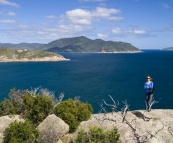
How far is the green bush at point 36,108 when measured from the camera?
1944cm

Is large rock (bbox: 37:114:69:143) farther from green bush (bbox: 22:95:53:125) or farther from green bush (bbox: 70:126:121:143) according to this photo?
green bush (bbox: 22:95:53:125)

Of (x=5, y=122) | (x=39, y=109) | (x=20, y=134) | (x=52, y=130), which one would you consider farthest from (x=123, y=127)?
(x=5, y=122)

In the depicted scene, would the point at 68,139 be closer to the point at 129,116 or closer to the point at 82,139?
the point at 82,139

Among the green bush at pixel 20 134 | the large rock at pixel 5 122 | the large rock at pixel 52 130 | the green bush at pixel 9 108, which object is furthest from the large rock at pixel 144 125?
the green bush at pixel 9 108

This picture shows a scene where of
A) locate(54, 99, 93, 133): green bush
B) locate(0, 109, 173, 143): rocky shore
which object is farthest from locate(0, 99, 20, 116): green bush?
locate(54, 99, 93, 133): green bush

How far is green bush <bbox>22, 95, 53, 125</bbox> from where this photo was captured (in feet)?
63.8

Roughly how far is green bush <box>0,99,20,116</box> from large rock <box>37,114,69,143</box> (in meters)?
4.83

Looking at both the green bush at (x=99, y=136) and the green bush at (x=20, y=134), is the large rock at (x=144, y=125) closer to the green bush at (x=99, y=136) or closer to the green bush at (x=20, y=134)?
the green bush at (x=99, y=136)

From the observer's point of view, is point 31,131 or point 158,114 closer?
point 31,131

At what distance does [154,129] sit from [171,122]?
210cm

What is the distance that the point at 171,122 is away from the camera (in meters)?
16.8

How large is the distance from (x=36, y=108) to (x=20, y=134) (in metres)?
4.48

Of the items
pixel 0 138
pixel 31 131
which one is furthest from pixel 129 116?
pixel 0 138

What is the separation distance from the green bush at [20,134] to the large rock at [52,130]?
2.29 ft
